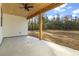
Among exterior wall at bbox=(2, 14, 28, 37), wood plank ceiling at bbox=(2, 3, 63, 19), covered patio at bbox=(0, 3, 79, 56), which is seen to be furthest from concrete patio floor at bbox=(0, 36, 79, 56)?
wood plank ceiling at bbox=(2, 3, 63, 19)

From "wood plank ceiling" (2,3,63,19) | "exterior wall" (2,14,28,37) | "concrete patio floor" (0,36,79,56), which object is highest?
"wood plank ceiling" (2,3,63,19)

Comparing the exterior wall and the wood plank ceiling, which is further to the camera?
the wood plank ceiling

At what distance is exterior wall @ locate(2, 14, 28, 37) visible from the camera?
16.8 feet

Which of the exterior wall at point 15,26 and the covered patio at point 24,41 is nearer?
the covered patio at point 24,41

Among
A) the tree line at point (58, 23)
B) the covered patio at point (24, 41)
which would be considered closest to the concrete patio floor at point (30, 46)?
the covered patio at point (24, 41)

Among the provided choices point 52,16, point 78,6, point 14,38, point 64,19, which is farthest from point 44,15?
point 14,38

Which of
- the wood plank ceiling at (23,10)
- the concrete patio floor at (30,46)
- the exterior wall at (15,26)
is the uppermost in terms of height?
the wood plank ceiling at (23,10)

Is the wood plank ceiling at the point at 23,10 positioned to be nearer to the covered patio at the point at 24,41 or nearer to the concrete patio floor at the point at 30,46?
the covered patio at the point at 24,41

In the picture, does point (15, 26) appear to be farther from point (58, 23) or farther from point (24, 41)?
point (58, 23)

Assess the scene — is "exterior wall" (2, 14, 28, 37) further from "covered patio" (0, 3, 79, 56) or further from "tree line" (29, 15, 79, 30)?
"tree line" (29, 15, 79, 30)

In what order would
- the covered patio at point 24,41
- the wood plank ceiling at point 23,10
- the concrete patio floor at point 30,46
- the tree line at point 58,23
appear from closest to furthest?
the tree line at point 58,23 < the covered patio at point 24,41 < the concrete patio floor at point 30,46 < the wood plank ceiling at point 23,10

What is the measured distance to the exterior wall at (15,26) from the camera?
511cm

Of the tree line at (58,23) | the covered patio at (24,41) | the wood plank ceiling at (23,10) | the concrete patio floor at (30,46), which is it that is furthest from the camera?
the wood plank ceiling at (23,10)

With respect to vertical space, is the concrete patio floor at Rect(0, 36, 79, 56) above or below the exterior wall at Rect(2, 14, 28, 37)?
below
